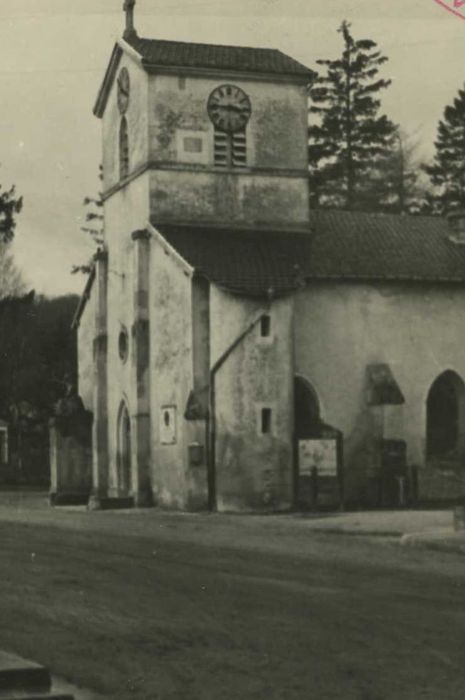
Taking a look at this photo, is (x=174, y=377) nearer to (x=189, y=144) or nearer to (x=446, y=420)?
(x=189, y=144)

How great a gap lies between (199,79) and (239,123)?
71.9 inches

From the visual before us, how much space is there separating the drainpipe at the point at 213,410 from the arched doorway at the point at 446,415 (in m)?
8.32

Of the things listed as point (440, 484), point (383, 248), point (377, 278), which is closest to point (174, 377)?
point (377, 278)

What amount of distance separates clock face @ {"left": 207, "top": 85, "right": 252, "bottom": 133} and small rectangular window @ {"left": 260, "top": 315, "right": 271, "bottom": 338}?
8183 millimetres

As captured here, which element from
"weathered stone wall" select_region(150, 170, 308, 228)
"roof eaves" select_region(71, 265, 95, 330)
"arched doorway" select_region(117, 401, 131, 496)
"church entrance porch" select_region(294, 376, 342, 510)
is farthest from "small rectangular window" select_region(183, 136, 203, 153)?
"church entrance porch" select_region(294, 376, 342, 510)

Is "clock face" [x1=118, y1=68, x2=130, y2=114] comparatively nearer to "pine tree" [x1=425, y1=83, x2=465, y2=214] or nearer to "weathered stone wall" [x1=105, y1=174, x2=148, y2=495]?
"weathered stone wall" [x1=105, y1=174, x2=148, y2=495]

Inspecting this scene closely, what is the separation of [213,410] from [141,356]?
5.19 m

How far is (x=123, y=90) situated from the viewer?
49.4 metres

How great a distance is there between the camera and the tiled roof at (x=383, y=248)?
46156 mm

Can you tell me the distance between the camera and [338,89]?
78562 millimetres

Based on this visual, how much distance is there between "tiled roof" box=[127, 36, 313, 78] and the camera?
4684 centimetres

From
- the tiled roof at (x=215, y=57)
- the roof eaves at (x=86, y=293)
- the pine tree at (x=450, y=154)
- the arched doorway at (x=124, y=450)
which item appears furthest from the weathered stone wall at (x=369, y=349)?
the pine tree at (x=450, y=154)

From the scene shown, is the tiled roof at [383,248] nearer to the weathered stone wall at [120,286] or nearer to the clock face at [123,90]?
the weathered stone wall at [120,286]

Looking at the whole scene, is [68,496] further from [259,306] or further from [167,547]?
[167,547]
